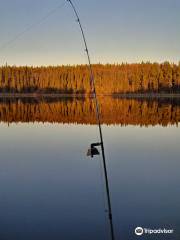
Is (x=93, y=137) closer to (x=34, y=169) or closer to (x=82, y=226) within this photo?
(x=34, y=169)

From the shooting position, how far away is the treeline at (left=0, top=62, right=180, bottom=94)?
120 m

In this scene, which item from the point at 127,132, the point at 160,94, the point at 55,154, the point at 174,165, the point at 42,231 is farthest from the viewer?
the point at 160,94

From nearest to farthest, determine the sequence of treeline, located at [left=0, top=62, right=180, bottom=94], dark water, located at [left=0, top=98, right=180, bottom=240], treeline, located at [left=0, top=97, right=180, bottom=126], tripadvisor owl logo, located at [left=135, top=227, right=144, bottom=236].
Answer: tripadvisor owl logo, located at [left=135, top=227, right=144, bottom=236]
dark water, located at [left=0, top=98, right=180, bottom=240]
treeline, located at [left=0, top=97, right=180, bottom=126]
treeline, located at [left=0, top=62, right=180, bottom=94]

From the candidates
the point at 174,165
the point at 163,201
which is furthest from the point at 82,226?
the point at 174,165

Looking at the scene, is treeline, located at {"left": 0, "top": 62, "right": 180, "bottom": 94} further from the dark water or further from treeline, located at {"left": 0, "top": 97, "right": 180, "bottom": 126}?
the dark water

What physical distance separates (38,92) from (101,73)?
702 inches

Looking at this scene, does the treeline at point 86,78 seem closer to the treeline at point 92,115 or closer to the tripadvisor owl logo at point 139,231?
the treeline at point 92,115

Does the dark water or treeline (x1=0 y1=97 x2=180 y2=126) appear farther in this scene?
treeline (x1=0 y1=97 x2=180 y2=126)

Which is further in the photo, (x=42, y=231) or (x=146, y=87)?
(x=146, y=87)

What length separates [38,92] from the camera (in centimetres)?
13550

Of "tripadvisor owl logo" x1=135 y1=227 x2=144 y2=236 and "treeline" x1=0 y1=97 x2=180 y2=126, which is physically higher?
"tripadvisor owl logo" x1=135 y1=227 x2=144 y2=236

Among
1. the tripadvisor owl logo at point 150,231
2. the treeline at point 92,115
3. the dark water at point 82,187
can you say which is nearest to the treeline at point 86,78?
the treeline at point 92,115

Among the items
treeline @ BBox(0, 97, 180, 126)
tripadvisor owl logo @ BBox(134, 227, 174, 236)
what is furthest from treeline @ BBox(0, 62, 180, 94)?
tripadvisor owl logo @ BBox(134, 227, 174, 236)

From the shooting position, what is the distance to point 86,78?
13062 cm
